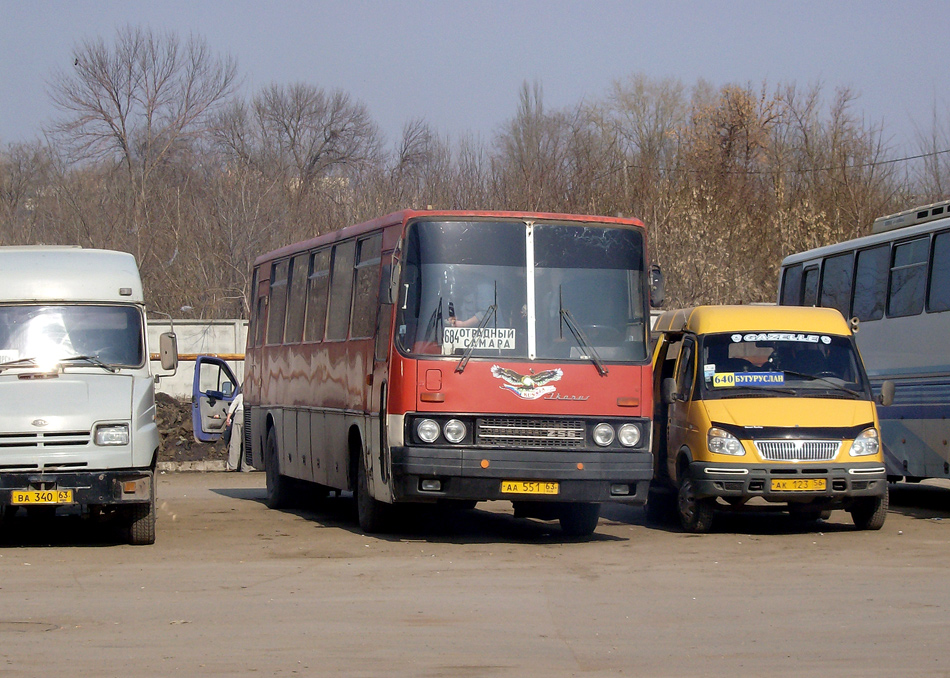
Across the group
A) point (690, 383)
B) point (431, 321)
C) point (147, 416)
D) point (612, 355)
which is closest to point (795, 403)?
point (690, 383)

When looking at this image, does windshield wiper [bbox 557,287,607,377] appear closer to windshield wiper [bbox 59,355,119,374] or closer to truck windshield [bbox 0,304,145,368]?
truck windshield [bbox 0,304,145,368]

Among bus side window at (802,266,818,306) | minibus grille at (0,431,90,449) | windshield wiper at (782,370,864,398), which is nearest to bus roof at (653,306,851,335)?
windshield wiper at (782,370,864,398)

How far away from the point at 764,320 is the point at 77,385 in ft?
24.0

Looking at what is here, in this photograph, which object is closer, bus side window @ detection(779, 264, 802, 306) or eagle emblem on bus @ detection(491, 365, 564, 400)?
eagle emblem on bus @ detection(491, 365, 564, 400)

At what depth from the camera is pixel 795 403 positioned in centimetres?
1372

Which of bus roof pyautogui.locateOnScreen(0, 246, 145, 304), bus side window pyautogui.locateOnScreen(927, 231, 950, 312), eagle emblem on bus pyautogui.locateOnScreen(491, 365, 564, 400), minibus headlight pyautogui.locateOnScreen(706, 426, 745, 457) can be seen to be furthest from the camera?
bus side window pyautogui.locateOnScreen(927, 231, 950, 312)

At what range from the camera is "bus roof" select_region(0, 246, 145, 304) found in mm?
13023

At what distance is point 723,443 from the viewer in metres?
13.5

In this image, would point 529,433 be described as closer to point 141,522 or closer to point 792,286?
point 141,522

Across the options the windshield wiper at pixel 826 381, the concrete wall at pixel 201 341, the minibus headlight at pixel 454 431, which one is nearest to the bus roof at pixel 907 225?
the windshield wiper at pixel 826 381

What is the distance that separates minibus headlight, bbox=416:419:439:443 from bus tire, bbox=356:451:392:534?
4.64 feet

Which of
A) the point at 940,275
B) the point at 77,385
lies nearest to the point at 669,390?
the point at 940,275

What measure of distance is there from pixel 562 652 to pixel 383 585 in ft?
9.11

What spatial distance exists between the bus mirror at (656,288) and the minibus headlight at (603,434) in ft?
4.23
